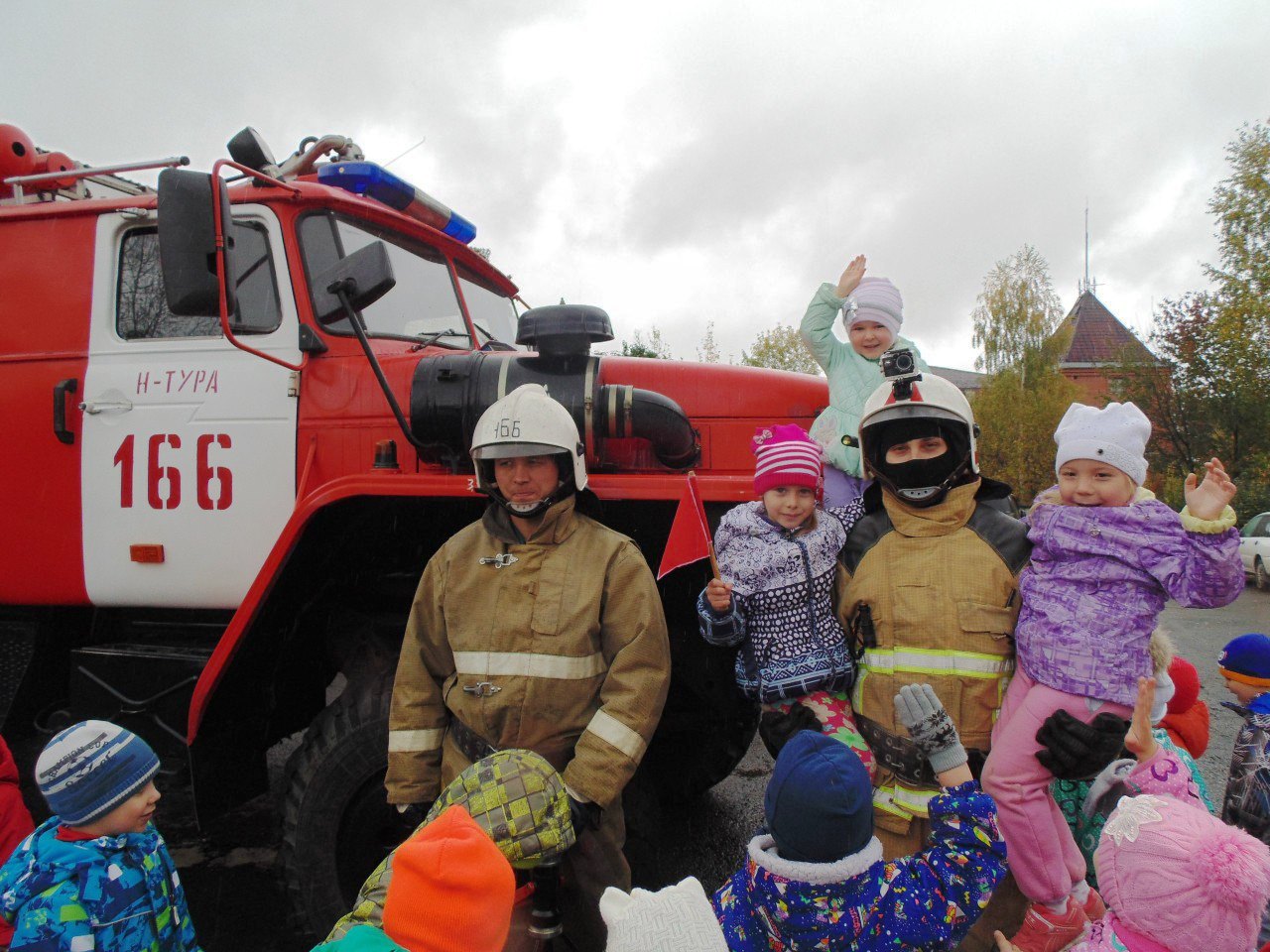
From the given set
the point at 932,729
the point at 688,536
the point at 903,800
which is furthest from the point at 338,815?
the point at 932,729

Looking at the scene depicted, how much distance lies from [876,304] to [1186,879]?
1.92m

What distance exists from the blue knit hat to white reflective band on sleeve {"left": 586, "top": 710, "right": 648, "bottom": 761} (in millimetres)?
1186

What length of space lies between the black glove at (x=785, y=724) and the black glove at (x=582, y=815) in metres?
0.49

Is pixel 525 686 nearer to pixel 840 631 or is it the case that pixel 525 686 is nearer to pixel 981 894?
pixel 840 631

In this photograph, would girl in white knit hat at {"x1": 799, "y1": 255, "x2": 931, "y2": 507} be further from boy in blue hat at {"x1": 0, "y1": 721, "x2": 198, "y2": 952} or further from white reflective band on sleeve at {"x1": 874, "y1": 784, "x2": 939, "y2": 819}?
boy in blue hat at {"x1": 0, "y1": 721, "x2": 198, "y2": 952}

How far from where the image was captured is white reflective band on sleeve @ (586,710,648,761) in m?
2.06

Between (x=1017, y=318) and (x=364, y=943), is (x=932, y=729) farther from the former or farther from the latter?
(x=1017, y=318)

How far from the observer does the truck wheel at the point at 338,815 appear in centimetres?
258

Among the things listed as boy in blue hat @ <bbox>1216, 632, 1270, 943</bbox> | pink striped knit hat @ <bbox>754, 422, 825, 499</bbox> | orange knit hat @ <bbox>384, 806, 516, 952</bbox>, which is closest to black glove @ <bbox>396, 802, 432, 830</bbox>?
orange knit hat @ <bbox>384, 806, 516, 952</bbox>

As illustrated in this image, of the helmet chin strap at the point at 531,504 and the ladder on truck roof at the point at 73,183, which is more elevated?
the ladder on truck roof at the point at 73,183

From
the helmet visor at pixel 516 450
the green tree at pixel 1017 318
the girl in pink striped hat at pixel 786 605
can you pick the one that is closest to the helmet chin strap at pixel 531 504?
the helmet visor at pixel 516 450

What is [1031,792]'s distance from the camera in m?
1.90

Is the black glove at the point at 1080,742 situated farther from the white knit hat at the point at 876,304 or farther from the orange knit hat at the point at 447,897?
the white knit hat at the point at 876,304

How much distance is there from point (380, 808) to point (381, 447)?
1.22 m
